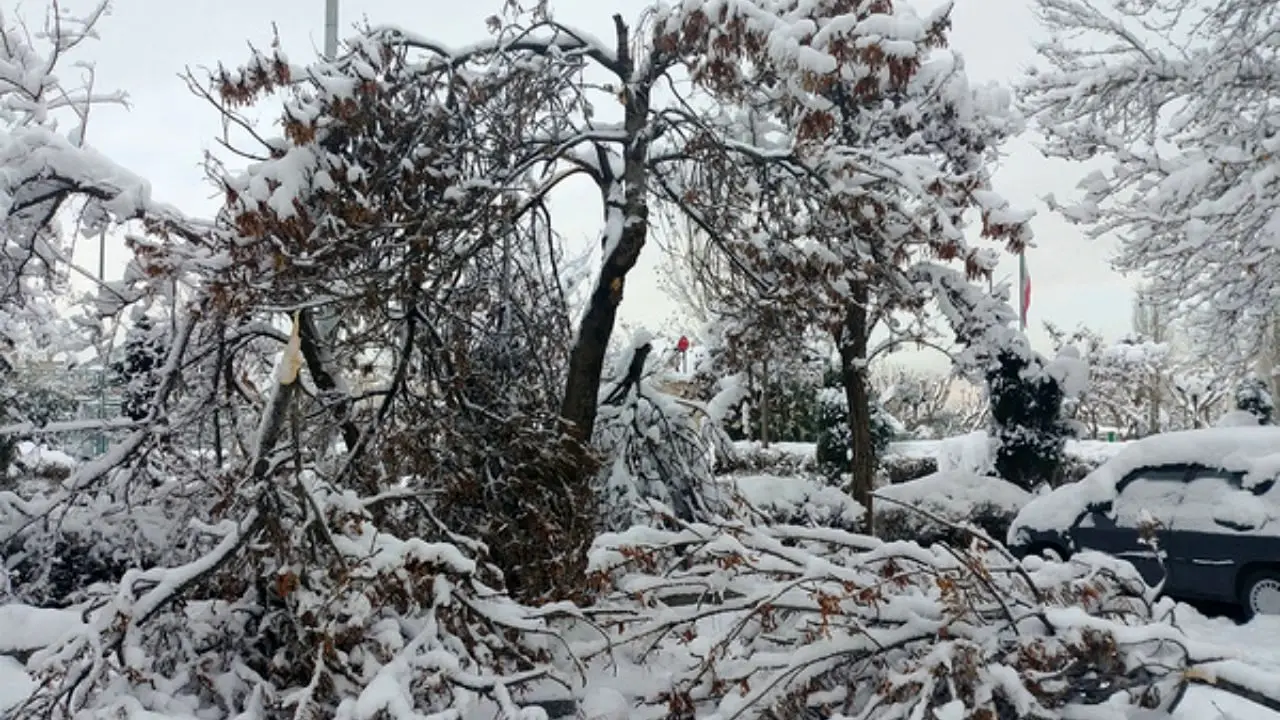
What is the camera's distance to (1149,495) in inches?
370

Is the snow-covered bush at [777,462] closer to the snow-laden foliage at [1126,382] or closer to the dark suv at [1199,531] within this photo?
the dark suv at [1199,531]

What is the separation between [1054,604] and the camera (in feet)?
11.7

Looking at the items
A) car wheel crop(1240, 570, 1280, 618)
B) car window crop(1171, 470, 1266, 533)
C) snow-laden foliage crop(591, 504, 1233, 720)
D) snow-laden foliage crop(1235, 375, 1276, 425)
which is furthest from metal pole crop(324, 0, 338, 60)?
snow-laden foliage crop(1235, 375, 1276, 425)

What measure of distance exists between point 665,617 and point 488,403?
286 centimetres

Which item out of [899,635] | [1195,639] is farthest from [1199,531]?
[899,635]

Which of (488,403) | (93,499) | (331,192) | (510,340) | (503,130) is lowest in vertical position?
(93,499)

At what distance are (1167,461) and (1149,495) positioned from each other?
14.3 inches

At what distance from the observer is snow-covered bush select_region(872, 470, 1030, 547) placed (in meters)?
13.3

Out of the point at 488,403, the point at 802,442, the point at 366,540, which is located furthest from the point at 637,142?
the point at 802,442

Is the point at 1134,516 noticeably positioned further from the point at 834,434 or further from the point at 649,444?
the point at 834,434

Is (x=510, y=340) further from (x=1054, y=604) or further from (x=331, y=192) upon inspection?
(x=1054, y=604)

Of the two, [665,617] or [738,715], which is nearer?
[738,715]

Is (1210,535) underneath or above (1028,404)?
underneath

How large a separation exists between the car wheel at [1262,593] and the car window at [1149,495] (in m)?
0.80
